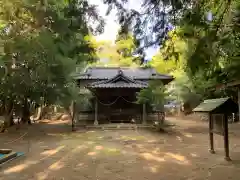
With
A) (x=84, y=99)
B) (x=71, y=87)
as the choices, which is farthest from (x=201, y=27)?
(x=84, y=99)

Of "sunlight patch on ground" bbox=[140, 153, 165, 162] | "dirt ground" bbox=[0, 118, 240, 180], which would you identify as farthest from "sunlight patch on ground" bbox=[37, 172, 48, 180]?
"sunlight patch on ground" bbox=[140, 153, 165, 162]

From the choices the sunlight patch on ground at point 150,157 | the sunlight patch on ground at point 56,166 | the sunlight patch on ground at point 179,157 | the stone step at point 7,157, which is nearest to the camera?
the sunlight patch on ground at point 56,166

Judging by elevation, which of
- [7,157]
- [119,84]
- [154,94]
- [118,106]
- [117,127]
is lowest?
[7,157]

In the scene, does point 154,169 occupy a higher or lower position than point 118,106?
lower

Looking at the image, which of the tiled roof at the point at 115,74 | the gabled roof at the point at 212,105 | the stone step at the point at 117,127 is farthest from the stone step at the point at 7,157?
the tiled roof at the point at 115,74

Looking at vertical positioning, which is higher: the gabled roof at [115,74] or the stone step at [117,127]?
the gabled roof at [115,74]

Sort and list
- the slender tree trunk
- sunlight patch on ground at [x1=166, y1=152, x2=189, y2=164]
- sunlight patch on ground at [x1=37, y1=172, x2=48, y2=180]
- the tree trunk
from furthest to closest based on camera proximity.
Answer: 1. the tree trunk
2. the slender tree trunk
3. sunlight patch on ground at [x1=166, y1=152, x2=189, y2=164]
4. sunlight patch on ground at [x1=37, y1=172, x2=48, y2=180]

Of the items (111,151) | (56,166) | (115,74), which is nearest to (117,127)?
(115,74)

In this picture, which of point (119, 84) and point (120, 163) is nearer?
point (120, 163)

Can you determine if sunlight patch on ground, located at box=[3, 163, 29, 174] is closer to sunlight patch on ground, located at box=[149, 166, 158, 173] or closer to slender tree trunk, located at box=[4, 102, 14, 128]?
sunlight patch on ground, located at box=[149, 166, 158, 173]

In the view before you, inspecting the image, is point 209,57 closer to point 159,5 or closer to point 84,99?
point 159,5

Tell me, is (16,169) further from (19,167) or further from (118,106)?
(118,106)

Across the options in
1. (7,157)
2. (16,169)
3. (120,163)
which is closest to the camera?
(16,169)

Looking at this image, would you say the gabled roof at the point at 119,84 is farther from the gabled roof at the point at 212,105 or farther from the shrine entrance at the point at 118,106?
the gabled roof at the point at 212,105
